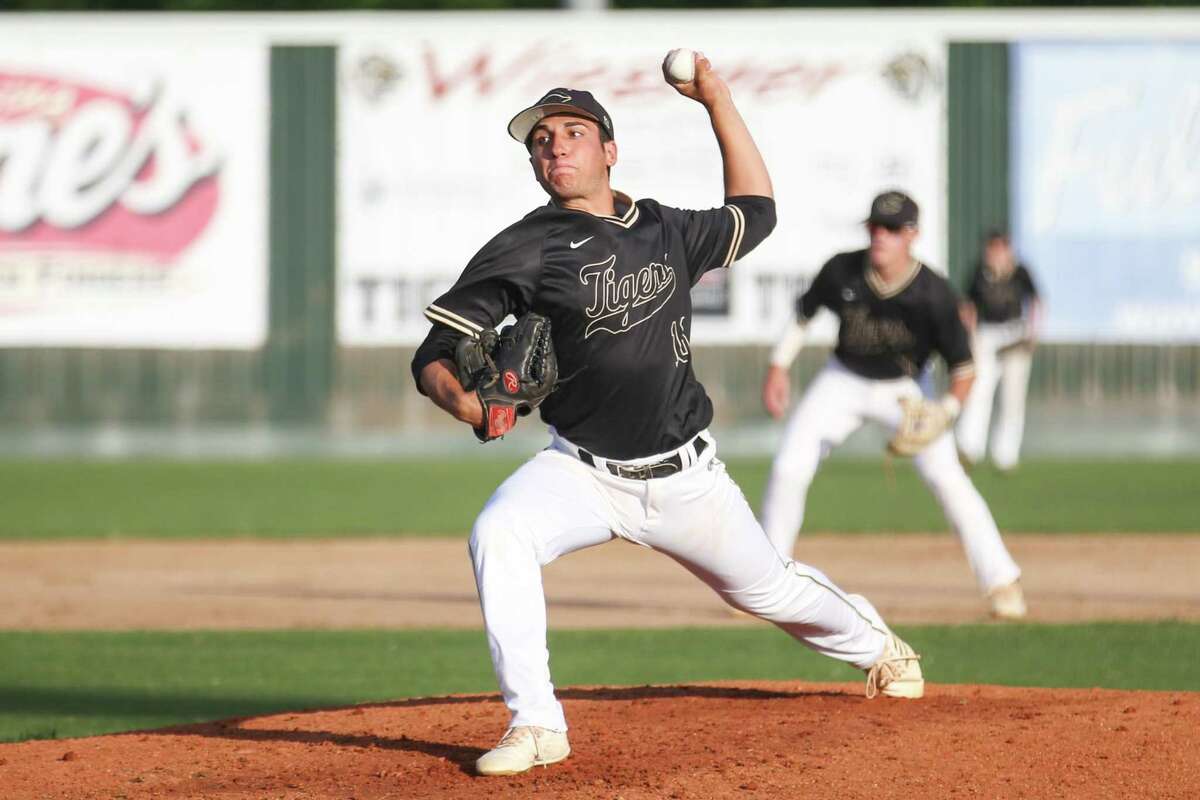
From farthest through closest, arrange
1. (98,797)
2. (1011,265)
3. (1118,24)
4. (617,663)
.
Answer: (1118,24) < (1011,265) < (617,663) < (98,797)

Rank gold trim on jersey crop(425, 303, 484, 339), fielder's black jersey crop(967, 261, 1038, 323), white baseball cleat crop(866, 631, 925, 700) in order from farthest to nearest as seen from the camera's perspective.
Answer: fielder's black jersey crop(967, 261, 1038, 323), white baseball cleat crop(866, 631, 925, 700), gold trim on jersey crop(425, 303, 484, 339)

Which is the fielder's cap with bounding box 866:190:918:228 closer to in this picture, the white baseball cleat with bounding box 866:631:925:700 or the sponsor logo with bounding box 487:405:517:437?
the white baseball cleat with bounding box 866:631:925:700

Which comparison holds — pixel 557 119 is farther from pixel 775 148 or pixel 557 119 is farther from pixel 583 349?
pixel 775 148

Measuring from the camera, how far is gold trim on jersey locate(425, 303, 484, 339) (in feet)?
15.3

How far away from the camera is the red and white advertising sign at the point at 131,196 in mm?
20875

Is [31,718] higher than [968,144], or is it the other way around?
[968,144]

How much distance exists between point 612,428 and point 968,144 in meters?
17.1

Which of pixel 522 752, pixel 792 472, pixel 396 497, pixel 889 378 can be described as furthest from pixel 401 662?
pixel 396 497

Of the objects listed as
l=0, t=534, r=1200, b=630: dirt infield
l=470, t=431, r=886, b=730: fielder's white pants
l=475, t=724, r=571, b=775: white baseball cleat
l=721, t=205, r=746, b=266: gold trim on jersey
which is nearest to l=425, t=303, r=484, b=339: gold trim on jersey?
l=470, t=431, r=886, b=730: fielder's white pants

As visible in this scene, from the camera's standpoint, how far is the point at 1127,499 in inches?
575

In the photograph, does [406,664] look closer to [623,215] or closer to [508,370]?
[623,215]

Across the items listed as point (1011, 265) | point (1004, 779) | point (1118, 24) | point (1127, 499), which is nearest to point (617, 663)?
point (1004, 779)

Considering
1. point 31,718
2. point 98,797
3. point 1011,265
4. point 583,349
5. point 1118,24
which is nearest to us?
point 98,797

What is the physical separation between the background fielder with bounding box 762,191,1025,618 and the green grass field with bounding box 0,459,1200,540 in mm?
3930
